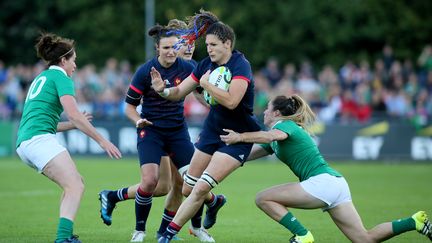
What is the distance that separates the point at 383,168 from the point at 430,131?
1805 millimetres

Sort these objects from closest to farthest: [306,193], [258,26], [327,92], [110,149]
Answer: [110,149] → [306,193] → [327,92] → [258,26]

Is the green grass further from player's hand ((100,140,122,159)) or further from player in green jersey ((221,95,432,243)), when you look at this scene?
player's hand ((100,140,122,159))

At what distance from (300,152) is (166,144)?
79.9 inches

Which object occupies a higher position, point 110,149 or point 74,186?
point 110,149

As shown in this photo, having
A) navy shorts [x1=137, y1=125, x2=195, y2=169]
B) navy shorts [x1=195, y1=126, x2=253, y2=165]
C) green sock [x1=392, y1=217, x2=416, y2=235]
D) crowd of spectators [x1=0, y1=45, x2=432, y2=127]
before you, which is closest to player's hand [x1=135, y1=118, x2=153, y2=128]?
navy shorts [x1=137, y1=125, x2=195, y2=169]

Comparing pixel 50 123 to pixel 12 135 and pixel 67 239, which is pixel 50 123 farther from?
pixel 12 135

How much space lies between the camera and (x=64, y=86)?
9180 mm

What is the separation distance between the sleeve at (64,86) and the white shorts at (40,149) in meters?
0.49

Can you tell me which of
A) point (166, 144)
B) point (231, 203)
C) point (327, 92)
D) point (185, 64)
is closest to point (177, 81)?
point (185, 64)

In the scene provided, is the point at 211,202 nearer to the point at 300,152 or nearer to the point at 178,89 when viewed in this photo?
the point at 178,89

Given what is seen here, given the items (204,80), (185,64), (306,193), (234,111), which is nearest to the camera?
(306,193)

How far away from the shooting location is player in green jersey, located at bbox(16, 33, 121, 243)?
904 cm

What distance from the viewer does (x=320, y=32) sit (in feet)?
114

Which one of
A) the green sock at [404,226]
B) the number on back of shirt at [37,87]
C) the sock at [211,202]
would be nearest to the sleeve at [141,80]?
the number on back of shirt at [37,87]
